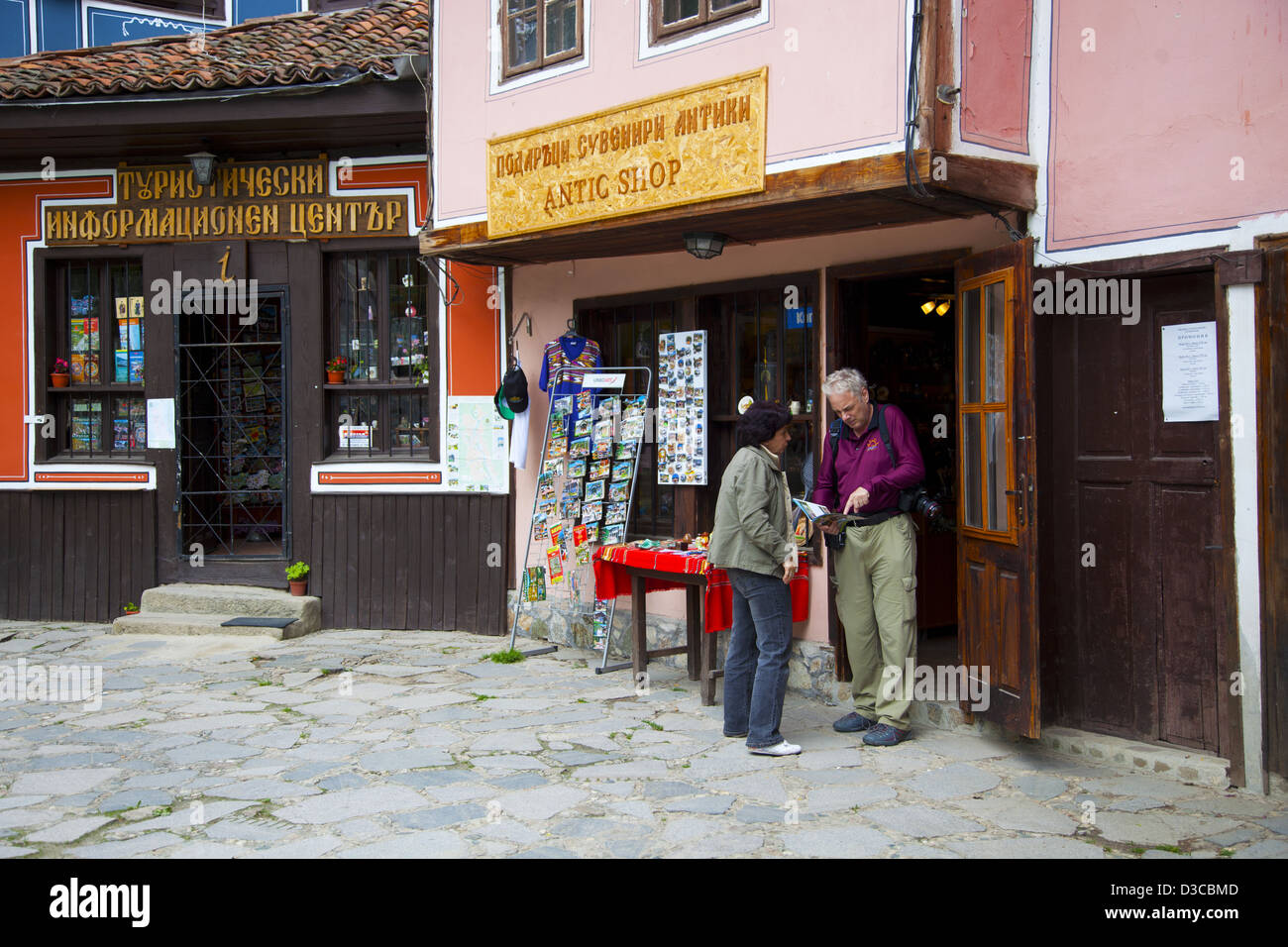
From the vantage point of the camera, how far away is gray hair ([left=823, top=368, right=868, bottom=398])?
6427 millimetres

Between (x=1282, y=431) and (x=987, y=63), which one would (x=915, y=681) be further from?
(x=987, y=63)

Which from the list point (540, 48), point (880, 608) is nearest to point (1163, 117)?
point (880, 608)

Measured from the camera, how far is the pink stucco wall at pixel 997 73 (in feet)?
19.1

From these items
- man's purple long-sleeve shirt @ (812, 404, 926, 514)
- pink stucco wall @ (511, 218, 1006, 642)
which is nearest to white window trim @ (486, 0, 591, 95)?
pink stucco wall @ (511, 218, 1006, 642)

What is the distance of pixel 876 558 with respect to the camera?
6.41 meters

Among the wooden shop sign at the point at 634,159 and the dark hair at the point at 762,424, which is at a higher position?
the wooden shop sign at the point at 634,159

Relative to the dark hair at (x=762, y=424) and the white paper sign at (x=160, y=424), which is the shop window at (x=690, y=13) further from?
the white paper sign at (x=160, y=424)

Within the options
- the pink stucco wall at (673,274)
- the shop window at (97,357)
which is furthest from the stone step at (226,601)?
the pink stucco wall at (673,274)

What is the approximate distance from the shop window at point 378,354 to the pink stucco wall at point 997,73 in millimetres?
5580

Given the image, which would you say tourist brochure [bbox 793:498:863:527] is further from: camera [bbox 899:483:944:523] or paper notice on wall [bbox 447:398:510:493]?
paper notice on wall [bbox 447:398:510:493]

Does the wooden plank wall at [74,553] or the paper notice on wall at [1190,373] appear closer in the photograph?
the paper notice on wall at [1190,373]

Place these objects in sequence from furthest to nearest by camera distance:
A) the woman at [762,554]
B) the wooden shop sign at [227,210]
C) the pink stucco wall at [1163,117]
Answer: the wooden shop sign at [227,210] < the woman at [762,554] < the pink stucco wall at [1163,117]

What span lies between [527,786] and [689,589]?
2.33 meters

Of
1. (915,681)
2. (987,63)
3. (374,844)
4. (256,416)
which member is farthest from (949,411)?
(256,416)
